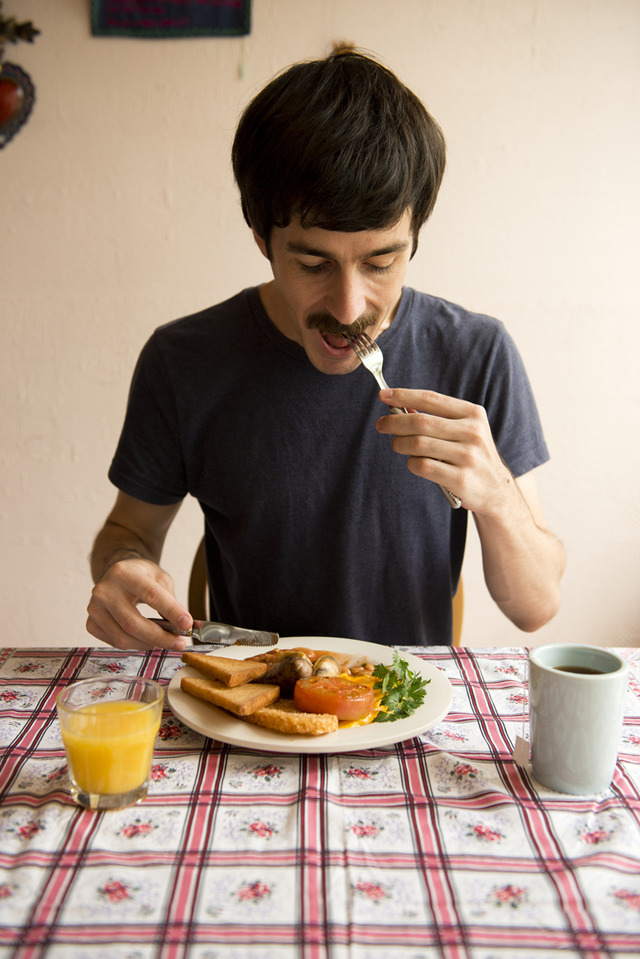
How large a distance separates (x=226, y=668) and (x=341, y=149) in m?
0.73

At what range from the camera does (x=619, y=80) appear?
7.66 feet

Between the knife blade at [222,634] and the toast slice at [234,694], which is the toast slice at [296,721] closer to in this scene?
the toast slice at [234,694]

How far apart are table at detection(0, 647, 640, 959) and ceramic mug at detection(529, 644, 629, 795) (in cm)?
2

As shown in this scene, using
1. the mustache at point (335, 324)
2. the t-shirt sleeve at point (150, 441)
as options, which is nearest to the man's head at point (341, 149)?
the mustache at point (335, 324)

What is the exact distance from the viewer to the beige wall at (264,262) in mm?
2330

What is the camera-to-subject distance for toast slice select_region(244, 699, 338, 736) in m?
0.89

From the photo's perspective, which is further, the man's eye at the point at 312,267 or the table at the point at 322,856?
the man's eye at the point at 312,267

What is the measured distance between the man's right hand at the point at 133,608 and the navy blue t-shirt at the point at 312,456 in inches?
14.9

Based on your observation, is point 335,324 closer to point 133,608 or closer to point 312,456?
point 312,456

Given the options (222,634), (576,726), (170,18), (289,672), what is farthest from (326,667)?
(170,18)

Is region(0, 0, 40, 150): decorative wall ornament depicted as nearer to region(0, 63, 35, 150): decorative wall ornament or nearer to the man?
region(0, 63, 35, 150): decorative wall ornament

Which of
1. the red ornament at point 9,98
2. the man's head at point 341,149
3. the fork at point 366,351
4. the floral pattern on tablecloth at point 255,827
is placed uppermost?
the red ornament at point 9,98

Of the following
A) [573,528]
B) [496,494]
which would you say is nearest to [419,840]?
[496,494]

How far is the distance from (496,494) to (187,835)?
Answer: 2.11 ft
